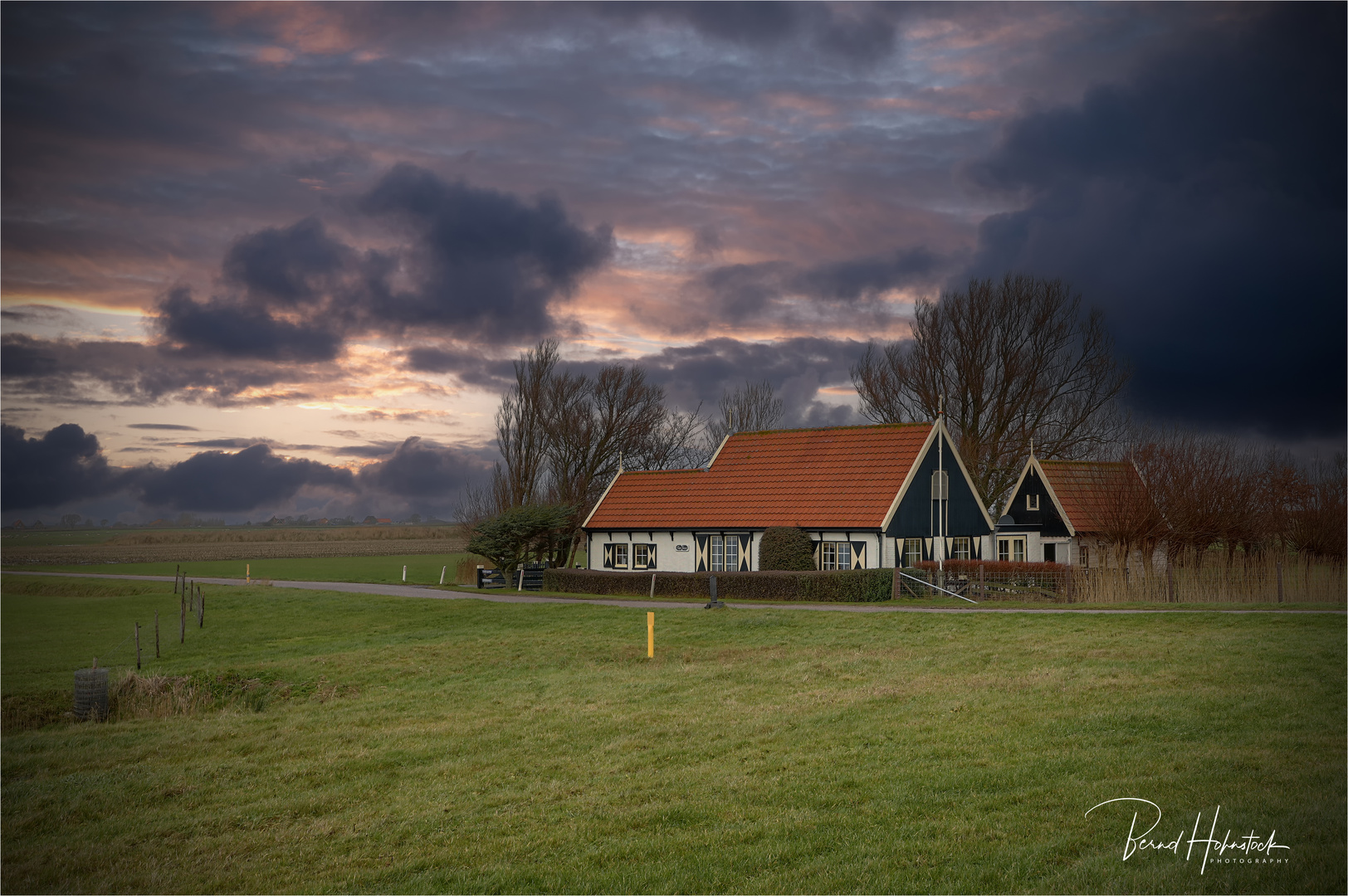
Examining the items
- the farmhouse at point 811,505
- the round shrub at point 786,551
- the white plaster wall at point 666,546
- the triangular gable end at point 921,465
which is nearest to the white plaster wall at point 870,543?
the farmhouse at point 811,505

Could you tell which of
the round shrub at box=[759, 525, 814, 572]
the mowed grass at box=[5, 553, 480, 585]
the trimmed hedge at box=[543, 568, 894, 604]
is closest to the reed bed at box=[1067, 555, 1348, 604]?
the trimmed hedge at box=[543, 568, 894, 604]

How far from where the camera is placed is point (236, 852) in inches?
358

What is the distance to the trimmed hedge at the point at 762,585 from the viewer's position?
33000 millimetres

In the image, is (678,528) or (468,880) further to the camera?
(678,528)

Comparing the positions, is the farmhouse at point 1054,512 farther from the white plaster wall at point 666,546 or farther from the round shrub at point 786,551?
the white plaster wall at point 666,546

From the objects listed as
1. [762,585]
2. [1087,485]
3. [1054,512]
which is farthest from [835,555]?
[1087,485]

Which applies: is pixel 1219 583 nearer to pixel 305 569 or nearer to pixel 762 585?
pixel 762 585

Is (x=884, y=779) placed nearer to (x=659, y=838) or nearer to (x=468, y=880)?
(x=659, y=838)

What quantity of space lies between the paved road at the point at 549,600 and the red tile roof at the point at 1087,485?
861 centimetres

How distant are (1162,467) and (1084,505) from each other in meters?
7.43

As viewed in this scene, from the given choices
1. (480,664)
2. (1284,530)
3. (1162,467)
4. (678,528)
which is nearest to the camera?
(480,664)

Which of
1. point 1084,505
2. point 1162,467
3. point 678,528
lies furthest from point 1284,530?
point 678,528

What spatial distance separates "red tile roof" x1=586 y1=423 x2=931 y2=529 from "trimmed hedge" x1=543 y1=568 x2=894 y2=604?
4102mm

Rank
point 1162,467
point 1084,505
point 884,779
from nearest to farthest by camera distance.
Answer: point 884,779, point 1162,467, point 1084,505
